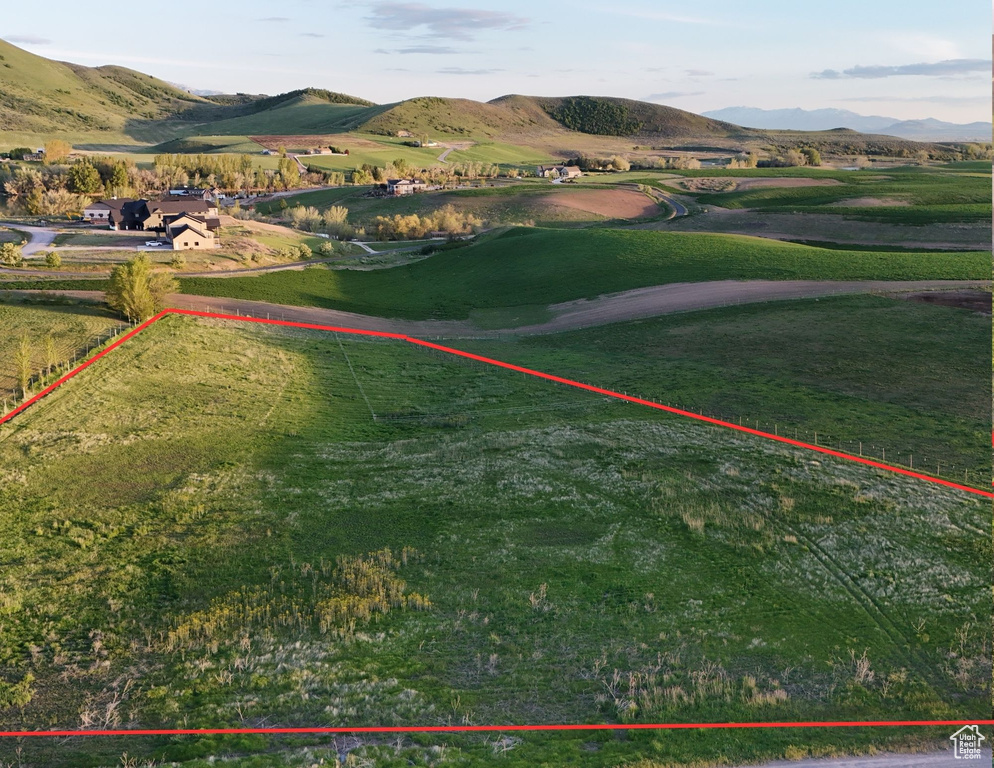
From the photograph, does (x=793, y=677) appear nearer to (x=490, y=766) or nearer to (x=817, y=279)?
(x=490, y=766)

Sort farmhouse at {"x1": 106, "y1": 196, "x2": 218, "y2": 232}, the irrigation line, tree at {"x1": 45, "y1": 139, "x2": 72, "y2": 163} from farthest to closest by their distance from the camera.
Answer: tree at {"x1": 45, "y1": 139, "x2": 72, "y2": 163}
farmhouse at {"x1": 106, "y1": 196, "x2": 218, "y2": 232}
the irrigation line

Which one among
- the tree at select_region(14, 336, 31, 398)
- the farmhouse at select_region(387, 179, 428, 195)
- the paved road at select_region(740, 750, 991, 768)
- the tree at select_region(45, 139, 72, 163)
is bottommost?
the paved road at select_region(740, 750, 991, 768)

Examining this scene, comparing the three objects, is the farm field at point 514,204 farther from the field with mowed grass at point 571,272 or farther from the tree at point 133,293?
the tree at point 133,293

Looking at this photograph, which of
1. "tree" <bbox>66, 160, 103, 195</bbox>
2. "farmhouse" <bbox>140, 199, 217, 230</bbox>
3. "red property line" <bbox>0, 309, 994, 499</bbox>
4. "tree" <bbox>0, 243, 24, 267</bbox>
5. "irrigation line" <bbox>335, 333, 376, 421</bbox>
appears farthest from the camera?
"tree" <bbox>66, 160, 103, 195</bbox>

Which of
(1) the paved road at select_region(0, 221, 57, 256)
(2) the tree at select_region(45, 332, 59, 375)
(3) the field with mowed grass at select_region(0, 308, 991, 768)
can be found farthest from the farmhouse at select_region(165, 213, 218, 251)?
(3) the field with mowed grass at select_region(0, 308, 991, 768)

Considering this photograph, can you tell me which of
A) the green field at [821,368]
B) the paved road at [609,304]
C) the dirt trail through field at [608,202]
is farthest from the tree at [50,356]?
the dirt trail through field at [608,202]

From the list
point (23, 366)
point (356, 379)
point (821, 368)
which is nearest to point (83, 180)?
point (23, 366)

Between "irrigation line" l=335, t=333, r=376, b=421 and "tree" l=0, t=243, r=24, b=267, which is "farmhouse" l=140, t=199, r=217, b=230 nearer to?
"tree" l=0, t=243, r=24, b=267
